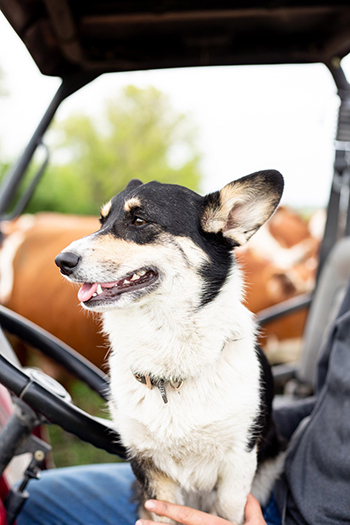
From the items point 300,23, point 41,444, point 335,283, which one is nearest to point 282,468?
point 41,444

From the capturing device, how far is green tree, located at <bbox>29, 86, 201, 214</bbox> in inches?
85.4

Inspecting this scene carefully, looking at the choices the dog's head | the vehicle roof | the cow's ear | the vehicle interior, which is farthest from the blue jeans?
the vehicle roof

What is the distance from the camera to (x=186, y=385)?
1.14 m

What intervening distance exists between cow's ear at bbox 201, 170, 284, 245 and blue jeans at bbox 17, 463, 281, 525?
882mm

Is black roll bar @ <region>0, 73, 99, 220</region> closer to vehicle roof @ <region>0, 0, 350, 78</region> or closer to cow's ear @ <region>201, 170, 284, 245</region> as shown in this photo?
vehicle roof @ <region>0, 0, 350, 78</region>

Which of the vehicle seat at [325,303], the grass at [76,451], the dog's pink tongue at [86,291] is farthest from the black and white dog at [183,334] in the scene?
the grass at [76,451]

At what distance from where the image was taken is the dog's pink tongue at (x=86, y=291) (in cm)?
105

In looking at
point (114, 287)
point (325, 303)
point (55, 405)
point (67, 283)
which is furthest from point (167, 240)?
point (67, 283)

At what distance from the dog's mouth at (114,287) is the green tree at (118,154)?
0.44 metres

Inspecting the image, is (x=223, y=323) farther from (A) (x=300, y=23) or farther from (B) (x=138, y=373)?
(A) (x=300, y=23)

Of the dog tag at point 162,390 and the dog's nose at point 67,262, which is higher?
the dog's nose at point 67,262

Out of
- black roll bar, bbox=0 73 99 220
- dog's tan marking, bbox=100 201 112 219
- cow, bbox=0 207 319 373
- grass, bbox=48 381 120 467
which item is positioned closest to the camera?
dog's tan marking, bbox=100 201 112 219

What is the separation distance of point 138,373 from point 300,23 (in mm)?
1238

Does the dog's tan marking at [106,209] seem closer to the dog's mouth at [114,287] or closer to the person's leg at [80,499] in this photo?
the dog's mouth at [114,287]
